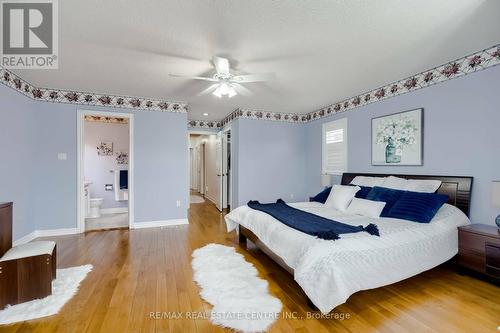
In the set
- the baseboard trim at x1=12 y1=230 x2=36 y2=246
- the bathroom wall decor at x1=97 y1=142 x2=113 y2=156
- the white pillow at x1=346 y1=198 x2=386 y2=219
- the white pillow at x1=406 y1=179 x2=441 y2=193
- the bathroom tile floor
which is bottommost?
the bathroom tile floor

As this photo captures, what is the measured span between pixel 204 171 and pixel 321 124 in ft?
16.4

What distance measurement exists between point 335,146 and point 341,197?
6.03ft

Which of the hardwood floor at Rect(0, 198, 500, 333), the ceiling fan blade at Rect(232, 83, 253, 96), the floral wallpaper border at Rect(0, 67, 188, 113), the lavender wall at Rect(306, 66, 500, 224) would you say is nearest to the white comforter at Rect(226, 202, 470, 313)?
the hardwood floor at Rect(0, 198, 500, 333)

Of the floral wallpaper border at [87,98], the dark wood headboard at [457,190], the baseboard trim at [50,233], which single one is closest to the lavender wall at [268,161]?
the floral wallpaper border at [87,98]

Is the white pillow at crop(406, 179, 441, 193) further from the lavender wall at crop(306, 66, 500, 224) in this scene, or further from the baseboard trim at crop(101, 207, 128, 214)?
the baseboard trim at crop(101, 207, 128, 214)

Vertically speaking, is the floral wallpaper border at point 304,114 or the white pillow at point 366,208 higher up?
the floral wallpaper border at point 304,114

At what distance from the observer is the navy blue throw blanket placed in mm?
2134

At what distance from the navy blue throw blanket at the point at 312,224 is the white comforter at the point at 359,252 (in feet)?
0.19

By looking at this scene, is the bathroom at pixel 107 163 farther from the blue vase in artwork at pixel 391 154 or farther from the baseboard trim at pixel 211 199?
the blue vase in artwork at pixel 391 154

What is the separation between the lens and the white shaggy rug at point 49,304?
6.00 ft

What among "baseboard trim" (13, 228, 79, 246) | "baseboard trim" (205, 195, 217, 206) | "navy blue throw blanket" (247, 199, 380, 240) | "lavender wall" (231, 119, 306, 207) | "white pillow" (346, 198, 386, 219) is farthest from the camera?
"baseboard trim" (205, 195, 217, 206)

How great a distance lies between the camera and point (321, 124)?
5.38m

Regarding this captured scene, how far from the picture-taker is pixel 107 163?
586 cm

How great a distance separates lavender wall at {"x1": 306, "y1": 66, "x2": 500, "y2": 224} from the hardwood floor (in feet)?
3.90
